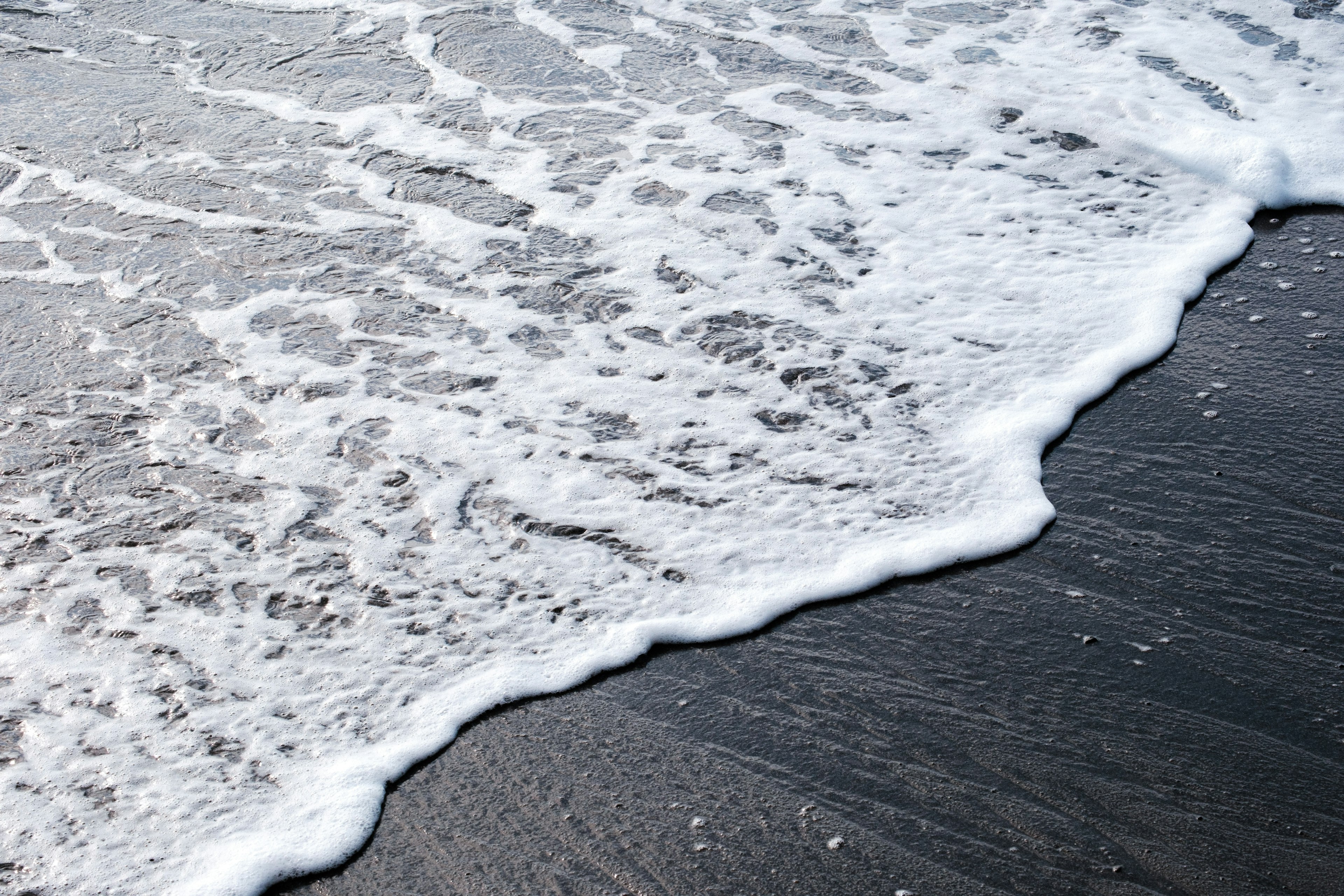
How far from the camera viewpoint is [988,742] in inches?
81.7

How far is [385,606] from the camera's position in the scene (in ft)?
7.93

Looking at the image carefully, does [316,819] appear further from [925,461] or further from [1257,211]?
[1257,211]

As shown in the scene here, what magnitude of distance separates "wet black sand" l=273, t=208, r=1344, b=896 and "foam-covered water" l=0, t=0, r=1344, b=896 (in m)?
0.14

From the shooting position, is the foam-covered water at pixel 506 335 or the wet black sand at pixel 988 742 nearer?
the wet black sand at pixel 988 742

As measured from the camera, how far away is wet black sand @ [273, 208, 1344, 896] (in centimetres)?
188

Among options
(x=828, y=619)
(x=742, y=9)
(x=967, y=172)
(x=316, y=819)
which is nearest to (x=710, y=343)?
(x=828, y=619)

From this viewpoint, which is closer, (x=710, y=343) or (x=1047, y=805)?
(x=1047, y=805)

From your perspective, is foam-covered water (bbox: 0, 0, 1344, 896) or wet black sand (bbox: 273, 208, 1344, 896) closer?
wet black sand (bbox: 273, 208, 1344, 896)

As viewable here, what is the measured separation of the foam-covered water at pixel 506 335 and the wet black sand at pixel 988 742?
135 millimetres

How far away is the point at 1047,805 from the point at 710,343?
5.60 ft

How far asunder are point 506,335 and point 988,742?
190 cm

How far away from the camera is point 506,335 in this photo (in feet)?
11.0

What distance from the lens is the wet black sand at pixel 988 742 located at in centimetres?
188

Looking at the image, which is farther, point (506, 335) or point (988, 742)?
point (506, 335)
